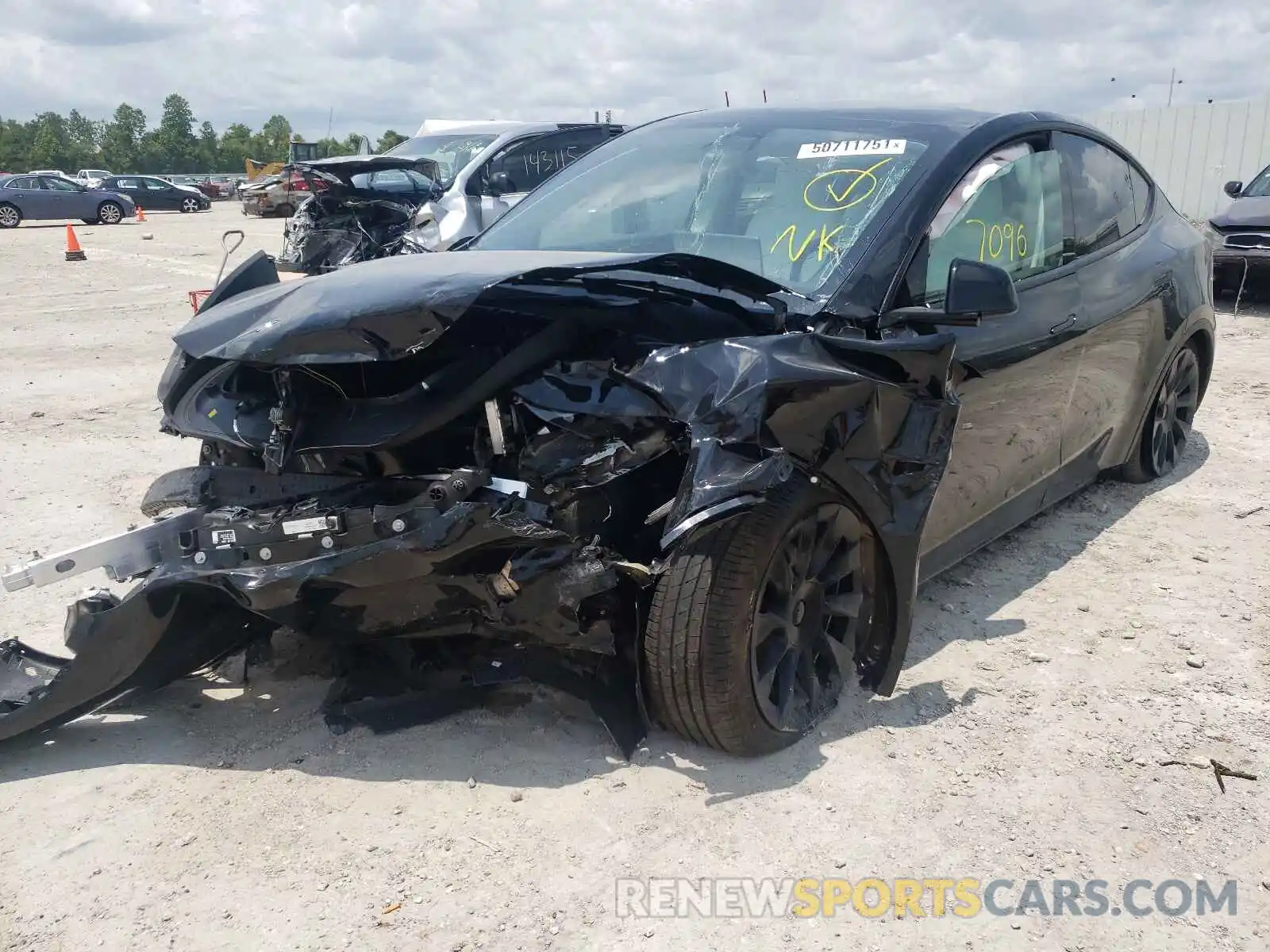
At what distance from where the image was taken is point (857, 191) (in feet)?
10.9

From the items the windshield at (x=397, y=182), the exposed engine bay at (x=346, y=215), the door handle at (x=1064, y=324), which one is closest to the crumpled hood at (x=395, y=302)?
the door handle at (x=1064, y=324)

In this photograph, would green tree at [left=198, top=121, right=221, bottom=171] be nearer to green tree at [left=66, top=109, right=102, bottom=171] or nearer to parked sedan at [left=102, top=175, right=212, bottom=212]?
green tree at [left=66, top=109, right=102, bottom=171]

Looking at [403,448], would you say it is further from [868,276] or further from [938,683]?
[938,683]

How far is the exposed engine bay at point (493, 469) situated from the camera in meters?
2.57

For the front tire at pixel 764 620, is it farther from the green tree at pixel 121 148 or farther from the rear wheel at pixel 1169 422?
the green tree at pixel 121 148

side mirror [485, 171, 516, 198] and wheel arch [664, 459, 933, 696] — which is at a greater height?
side mirror [485, 171, 516, 198]

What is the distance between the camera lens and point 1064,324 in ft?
12.6

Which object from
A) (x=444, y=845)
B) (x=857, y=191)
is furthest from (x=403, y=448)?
(x=857, y=191)

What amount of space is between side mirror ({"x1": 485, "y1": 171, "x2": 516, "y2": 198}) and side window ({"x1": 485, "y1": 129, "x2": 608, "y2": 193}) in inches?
2.8

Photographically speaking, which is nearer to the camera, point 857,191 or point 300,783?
point 300,783

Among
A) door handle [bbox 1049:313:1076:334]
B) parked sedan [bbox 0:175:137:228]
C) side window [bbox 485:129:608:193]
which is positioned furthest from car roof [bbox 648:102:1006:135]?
parked sedan [bbox 0:175:137:228]

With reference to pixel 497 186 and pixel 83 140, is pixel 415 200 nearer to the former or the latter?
pixel 497 186

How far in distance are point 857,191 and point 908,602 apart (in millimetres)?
1307

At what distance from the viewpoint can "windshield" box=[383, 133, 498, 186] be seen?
499 inches
